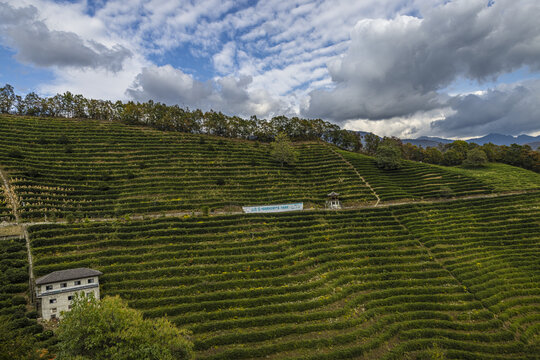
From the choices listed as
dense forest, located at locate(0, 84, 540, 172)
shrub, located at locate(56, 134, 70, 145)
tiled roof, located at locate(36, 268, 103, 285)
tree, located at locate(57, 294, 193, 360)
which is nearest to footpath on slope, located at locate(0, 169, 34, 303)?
tiled roof, located at locate(36, 268, 103, 285)

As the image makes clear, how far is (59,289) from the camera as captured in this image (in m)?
19.3

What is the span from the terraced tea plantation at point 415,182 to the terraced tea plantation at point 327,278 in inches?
317

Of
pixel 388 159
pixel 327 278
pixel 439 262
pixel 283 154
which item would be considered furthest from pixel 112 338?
pixel 388 159

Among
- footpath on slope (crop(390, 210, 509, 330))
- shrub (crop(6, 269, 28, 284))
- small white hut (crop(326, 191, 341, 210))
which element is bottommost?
footpath on slope (crop(390, 210, 509, 330))

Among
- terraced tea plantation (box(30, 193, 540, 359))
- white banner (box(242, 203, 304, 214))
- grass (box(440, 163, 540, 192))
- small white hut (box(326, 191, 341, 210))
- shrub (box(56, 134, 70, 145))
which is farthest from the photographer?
shrub (box(56, 134, 70, 145))

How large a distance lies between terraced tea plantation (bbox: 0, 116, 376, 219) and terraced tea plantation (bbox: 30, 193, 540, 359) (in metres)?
6.72

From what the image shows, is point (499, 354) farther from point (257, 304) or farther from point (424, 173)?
point (424, 173)

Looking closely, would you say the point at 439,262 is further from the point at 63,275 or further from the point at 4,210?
the point at 4,210

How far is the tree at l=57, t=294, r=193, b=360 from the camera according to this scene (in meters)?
12.1

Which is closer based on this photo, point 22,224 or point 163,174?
point 22,224

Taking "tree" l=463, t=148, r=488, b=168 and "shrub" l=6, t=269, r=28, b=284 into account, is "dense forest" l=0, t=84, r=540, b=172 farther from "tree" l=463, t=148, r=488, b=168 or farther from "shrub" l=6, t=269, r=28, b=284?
"shrub" l=6, t=269, r=28, b=284

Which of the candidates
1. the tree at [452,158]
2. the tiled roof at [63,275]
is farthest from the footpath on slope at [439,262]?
the tree at [452,158]

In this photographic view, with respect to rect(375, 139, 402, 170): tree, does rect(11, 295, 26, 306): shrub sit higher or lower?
lower

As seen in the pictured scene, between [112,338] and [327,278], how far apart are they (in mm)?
19717
